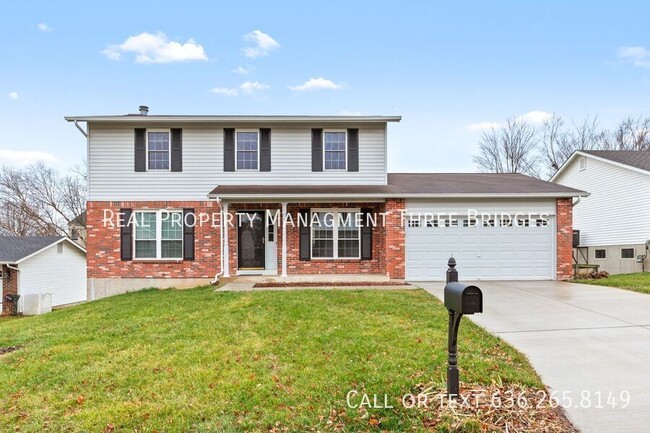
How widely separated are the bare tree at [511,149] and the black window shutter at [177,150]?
26.8 meters

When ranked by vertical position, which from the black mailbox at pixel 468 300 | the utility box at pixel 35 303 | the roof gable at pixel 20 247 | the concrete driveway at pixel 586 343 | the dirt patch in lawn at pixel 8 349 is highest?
the black mailbox at pixel 468 300

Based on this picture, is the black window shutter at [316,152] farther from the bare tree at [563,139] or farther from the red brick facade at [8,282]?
the bare tree at [563,139]

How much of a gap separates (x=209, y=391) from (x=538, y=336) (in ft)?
14.6

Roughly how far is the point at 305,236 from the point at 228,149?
147 inches

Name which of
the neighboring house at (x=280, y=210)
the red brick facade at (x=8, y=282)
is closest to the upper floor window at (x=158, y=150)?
the neighboring house at (x=280, y=210)

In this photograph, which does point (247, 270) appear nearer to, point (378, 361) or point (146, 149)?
point (146, 149)

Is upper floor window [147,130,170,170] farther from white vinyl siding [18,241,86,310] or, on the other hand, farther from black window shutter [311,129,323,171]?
white vinyl siding [18,241,86,310]

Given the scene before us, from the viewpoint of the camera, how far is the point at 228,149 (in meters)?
12.3

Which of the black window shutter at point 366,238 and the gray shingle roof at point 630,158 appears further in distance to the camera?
the gray shingle roof at point 630,158

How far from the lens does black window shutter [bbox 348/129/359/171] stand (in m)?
12.4

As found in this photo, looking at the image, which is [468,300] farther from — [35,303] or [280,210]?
[35,303]

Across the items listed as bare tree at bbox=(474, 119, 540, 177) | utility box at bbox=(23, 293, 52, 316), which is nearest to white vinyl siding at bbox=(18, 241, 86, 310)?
utility box at bbox=(23, 293, 52, 316)

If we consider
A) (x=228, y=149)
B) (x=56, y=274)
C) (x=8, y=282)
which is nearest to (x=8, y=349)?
(x=228, y=149)

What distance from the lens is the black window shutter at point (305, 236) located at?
39.7ft
